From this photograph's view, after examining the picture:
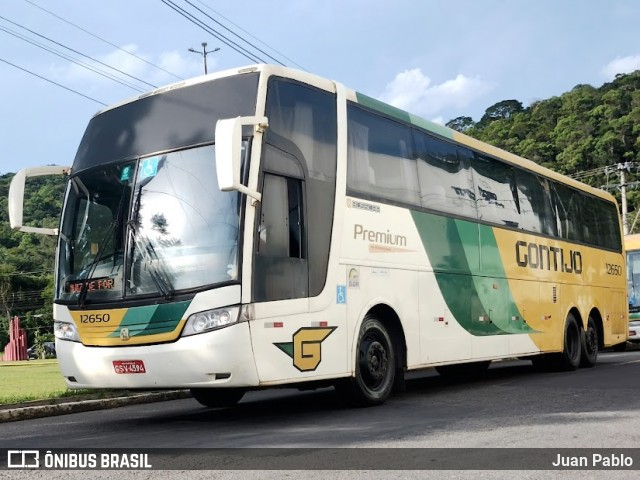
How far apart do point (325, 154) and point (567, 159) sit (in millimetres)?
66964

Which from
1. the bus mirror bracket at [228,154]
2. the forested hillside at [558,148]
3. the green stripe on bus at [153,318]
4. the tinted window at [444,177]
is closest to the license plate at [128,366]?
the green stripe on bus at [153,318]

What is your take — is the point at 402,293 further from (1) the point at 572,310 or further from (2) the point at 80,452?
(1) the point at 572,310

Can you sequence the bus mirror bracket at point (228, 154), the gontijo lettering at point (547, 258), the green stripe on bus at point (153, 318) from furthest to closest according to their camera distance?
the gontijo lettering at point (547, 258) < the green stripe on bus at point (153, 318) < the bus mirror bracket at point (228, 154)

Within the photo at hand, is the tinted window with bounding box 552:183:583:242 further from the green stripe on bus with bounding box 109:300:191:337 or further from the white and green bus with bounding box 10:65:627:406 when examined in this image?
the green stripe on bus with bounding box 109:300:191:337

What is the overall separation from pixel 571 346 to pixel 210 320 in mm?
10164

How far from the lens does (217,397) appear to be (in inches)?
397

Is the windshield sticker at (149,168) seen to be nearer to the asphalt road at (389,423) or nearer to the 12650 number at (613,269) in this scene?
the asphalt road at (389,423)

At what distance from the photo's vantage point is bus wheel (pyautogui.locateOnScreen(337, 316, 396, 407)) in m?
8.98

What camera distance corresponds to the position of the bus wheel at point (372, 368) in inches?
354

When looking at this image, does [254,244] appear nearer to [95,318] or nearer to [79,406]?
[95,318]

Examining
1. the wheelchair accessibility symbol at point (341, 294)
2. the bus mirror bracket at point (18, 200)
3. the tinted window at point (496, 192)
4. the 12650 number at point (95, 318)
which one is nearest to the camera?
the 12650 number at point (95, 318)

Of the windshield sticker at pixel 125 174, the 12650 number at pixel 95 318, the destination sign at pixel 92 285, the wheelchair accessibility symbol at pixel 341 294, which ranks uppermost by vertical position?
the windshield sticker at pixel 125 174

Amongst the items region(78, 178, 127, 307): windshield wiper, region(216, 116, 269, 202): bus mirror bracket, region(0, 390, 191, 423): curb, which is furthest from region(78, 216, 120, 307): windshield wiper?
region(0, 390, 191, 423): curb

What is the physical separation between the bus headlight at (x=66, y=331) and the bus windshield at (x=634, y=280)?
21986 mm
